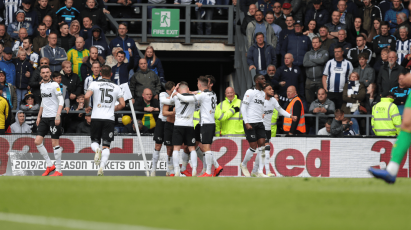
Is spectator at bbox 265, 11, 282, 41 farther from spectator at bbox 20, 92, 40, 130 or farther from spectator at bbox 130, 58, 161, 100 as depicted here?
spectator at bbox 20, 92, 40, 130

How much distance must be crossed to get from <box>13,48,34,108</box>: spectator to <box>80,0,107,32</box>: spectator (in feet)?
8.64

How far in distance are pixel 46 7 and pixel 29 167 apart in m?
5.94

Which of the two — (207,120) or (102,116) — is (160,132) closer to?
(207,120)

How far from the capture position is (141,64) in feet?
49.4

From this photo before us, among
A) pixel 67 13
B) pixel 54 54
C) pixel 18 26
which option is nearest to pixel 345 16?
pixel 67 13

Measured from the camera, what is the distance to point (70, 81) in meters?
14.6

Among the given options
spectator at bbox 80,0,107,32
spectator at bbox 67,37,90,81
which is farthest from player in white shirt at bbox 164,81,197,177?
spectator at bbox 80,0,107,32

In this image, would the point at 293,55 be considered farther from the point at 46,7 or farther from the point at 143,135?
the point at 46,7

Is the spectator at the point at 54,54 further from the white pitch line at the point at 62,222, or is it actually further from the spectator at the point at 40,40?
the white pitch line at the point at 62,222

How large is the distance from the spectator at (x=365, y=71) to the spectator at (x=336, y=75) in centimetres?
26

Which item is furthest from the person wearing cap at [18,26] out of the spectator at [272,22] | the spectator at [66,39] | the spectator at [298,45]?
the spectator at [298,45]

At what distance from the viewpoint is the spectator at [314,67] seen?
15.3 meters

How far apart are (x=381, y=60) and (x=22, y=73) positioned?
988 centimetres

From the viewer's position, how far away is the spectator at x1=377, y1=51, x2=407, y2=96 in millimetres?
14586
